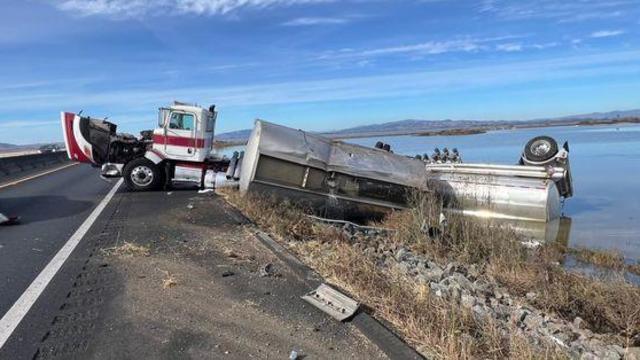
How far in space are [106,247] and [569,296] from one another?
267 inches

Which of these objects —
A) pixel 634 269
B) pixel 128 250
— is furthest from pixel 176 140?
pixel 634 269

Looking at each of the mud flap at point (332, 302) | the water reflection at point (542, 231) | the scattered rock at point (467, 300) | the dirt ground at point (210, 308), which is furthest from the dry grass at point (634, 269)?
the mud flap at point (332, 302)

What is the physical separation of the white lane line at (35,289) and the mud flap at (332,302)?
284cm

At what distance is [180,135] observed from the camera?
1733cm

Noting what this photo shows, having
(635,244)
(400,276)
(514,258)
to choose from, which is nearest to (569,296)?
(514,258)

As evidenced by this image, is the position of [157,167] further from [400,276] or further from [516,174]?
[400,276]

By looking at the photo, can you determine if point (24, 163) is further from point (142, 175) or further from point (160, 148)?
point (160, 148)

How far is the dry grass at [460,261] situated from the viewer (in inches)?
207

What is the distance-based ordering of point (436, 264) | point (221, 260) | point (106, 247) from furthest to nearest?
point (436, 264) → point (106, 247) → point (221, 260)

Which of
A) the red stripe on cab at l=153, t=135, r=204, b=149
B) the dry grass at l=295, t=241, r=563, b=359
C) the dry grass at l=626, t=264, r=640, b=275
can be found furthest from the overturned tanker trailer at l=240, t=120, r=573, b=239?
the dry grass at l=295, t=241, r=563, b=359

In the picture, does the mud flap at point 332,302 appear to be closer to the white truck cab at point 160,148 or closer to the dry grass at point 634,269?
the dry grass at point 634,269

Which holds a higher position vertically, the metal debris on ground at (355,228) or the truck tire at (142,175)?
the truck tire at (142,175)

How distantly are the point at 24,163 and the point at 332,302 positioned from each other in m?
28.5

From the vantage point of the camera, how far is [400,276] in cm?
779
